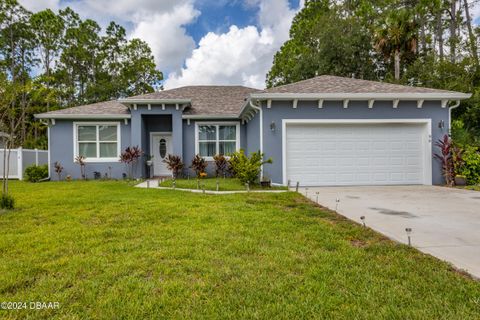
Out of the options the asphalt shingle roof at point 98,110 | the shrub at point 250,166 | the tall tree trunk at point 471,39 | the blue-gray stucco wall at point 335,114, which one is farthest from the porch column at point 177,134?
the tall tree trunk at point 471,39

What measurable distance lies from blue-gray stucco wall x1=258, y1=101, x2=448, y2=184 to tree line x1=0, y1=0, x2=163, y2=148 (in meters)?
20.8

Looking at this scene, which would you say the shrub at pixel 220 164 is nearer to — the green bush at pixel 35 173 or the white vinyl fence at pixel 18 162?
the green bush at pixel 35 173

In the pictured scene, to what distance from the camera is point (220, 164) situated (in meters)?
11.8

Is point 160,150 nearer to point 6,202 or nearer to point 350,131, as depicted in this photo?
point 6,202

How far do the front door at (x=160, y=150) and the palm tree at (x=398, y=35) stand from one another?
13961 mm

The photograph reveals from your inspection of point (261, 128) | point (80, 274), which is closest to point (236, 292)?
point (80, 274)

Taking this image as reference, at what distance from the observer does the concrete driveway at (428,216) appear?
3.34 meters

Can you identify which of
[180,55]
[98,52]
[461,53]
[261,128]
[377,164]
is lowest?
[377,164]

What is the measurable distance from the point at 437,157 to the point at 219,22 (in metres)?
12.8

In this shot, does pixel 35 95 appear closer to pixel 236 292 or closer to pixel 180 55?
pixel 236 292

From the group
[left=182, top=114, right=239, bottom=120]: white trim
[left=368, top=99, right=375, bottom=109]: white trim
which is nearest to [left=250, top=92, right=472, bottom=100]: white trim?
[left=368, top=99, right=375, bottom=109]: white trim

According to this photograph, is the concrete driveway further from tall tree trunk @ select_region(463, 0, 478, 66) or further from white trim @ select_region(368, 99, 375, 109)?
tall tree trunk @ select_region(463, 0, 478, 66)

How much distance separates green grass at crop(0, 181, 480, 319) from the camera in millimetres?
2164

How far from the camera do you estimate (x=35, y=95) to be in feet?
20.7
